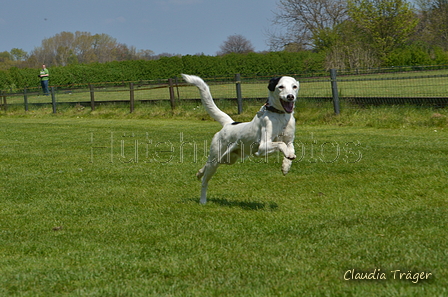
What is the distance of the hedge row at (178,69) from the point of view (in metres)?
46.8

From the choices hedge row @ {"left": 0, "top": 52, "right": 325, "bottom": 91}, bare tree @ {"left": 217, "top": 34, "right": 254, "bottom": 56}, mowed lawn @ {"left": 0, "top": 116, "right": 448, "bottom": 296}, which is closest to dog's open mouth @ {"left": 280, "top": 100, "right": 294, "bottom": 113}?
mowed lawn @ {"left": 0, "top": 116, "right": 448, "bottom": 296}

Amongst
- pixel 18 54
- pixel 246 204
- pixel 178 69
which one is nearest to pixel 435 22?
pixel 178 69

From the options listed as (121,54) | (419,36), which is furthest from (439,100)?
(121,54)

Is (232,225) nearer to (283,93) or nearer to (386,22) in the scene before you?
(283,93)

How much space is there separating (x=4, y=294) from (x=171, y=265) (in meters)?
1.19

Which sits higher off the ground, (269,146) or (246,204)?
(269,146)

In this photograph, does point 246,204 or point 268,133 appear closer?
point 268,133

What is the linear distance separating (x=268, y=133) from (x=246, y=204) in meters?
1.14

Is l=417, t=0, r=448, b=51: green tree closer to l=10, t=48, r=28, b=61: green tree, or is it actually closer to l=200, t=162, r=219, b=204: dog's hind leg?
l=200, t=162, r=219, b=204: dog's hind leg

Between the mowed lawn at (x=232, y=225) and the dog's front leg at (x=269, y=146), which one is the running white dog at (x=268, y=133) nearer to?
the dog's front leg at (x=269, y=146)

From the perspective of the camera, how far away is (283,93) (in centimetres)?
543

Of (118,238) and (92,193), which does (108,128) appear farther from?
(118,238)

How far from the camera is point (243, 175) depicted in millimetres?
8203

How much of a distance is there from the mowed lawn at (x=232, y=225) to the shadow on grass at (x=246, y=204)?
0.03m
